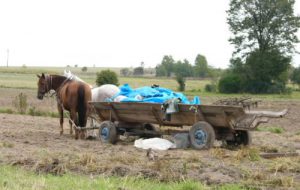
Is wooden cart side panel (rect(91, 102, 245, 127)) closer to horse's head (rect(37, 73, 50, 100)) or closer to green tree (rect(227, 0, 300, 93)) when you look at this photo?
horse's head (rect(37, 73, 50, 100))

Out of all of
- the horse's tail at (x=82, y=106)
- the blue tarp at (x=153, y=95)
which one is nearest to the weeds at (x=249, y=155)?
the blue tarp at (x=153, y=95)

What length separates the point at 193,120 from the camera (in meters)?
12.2

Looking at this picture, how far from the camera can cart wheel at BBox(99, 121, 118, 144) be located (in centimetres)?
1375

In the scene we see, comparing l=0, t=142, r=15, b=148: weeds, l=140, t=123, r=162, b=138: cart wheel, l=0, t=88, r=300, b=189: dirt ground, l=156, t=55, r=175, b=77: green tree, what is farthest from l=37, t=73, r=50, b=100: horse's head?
l=156, t=55, r=175, b=77: green tree

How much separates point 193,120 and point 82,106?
4104mm

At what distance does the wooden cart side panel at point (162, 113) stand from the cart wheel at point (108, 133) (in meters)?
0.28

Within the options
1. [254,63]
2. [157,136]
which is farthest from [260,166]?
[254,63]

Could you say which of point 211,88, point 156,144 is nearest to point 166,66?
point 211,88

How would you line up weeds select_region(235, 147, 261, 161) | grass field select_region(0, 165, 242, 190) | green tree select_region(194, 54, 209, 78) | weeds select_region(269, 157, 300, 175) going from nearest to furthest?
grass field select_region(0, 165, 242, 190), weeds select_region(269, 157, 300, 175), weeds select_region(235, 147, 261, 161), green tree select_region(194, 54, 209, 78)

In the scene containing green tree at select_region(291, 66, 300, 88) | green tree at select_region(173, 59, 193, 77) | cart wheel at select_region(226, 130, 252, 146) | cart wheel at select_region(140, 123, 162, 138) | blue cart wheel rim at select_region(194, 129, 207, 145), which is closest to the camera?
blue cart wheel rim at select_region(194, 129, 207, 145)

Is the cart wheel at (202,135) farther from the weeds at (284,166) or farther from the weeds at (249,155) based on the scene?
the weeds at (284,166)

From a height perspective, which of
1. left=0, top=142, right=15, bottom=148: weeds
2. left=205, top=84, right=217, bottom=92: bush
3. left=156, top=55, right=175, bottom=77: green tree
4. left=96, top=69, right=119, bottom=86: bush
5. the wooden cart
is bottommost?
left=205, top=84, right=217, bottom=92: bush

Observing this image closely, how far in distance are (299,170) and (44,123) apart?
1280cm

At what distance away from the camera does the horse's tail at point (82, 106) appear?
15.0 meters
